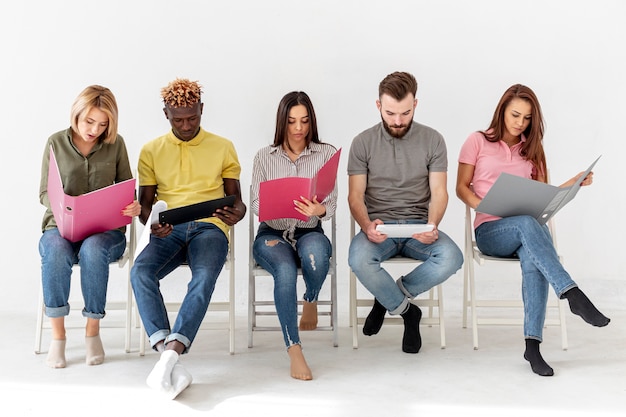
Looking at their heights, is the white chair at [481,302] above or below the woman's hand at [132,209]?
below

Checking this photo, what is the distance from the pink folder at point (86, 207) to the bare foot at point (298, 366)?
3.26 feet

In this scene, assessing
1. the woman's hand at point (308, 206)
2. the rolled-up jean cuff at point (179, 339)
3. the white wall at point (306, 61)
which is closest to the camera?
the rolled-up jean cuff at point (179, 339)

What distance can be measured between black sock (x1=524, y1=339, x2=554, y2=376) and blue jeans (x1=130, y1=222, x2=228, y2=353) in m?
1.40

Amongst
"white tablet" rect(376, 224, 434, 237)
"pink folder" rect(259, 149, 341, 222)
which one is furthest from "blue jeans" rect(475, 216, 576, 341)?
"pink folder" rect(259, 149, 341, 222)

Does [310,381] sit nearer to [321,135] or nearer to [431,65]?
[321,135]

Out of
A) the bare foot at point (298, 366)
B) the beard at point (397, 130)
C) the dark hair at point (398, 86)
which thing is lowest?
the bare foot at point (298, 366)

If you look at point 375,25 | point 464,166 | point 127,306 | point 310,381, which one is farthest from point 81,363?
point 375,25

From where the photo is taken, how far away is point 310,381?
3.20 m

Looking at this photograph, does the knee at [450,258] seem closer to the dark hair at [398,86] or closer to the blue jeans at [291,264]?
the blue jeans at [291,264]

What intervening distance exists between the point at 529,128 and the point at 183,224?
1.78 metres

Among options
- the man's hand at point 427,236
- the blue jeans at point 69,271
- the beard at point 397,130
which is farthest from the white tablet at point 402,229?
the blue jeans at point 69,271

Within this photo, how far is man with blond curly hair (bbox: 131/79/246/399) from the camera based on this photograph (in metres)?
3.15

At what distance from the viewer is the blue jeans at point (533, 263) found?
10.8ft

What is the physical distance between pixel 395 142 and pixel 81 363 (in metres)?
1.81
